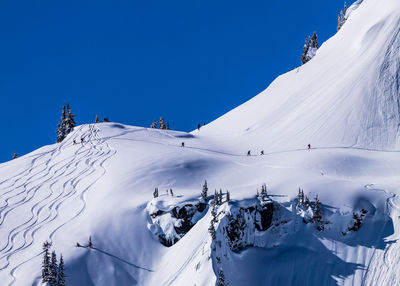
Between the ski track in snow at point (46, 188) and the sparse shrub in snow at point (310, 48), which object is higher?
the sparse shrub in snow at point (310, 48)

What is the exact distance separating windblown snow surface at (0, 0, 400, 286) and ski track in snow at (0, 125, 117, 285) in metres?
0.17

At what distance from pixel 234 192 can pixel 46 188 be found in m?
22.5

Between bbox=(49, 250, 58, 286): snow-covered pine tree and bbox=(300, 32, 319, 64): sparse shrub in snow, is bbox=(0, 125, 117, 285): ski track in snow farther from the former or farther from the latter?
bbox=(300, 32, 319, 64): sparse shrub in snow

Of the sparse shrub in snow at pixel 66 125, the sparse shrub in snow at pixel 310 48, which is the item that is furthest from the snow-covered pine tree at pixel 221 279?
the sparse shrub in snow at pixel 310 48

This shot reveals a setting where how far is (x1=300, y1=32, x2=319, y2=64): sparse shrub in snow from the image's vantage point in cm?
11662

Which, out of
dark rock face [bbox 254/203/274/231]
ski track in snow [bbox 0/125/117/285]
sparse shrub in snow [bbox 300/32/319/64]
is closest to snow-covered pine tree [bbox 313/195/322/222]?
dark rock face [bbox 254/203/274/231]

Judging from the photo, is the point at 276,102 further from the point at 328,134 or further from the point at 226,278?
the point at 226,278

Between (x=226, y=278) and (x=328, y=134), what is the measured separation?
3136 cm

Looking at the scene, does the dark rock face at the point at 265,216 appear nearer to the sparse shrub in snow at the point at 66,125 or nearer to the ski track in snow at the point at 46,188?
the ski track in snow at the point at 46,188

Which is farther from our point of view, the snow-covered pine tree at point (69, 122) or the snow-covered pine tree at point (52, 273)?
the snow-covered pine tree at point (69, 122)

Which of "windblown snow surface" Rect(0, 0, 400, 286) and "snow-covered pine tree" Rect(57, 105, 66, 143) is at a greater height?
"snow-covered pine tree" Rect(57, 105, 66, 143)

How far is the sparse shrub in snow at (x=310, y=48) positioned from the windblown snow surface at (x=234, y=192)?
129 feet

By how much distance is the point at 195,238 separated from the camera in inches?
1517

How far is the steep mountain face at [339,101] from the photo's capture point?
197 feet
